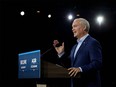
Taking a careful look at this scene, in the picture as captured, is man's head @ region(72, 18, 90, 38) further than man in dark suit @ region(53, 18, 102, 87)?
Yes

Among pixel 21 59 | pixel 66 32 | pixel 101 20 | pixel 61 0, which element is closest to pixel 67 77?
pixel 21 59

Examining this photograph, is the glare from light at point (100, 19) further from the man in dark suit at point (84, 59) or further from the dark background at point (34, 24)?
the man in dark suit at point (84, 59)

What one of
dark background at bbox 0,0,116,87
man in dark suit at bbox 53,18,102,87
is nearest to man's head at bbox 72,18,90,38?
man in dark suit at bbox 53,18,102,87

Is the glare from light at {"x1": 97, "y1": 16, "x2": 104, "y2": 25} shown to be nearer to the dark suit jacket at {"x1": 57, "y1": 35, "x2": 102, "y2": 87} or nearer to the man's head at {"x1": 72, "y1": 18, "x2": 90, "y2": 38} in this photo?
the man's head at {"x1": 72, "y1": 18, "x2": 90, "y2": 38}

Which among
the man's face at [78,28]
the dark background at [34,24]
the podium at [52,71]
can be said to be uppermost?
the dark background at [34,24]

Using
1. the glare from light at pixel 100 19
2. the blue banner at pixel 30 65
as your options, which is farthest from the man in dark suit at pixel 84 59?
the glare from light at pixel 100 19

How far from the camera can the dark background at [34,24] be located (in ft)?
21.9

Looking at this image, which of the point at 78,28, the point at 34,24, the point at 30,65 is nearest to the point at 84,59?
the point at 78,28

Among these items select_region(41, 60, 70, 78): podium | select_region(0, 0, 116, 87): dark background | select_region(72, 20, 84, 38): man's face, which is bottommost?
select_region(41, 60, 70, 78): podium

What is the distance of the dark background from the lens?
6668 millimetres

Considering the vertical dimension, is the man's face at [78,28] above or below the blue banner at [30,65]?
above

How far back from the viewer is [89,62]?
2.19m

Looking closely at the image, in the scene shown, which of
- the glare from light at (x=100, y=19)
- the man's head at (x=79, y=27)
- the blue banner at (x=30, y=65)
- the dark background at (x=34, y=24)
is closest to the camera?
the blue banner at (x=30, y=65)

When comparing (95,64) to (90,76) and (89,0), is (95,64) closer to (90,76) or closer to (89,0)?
(90,76)
